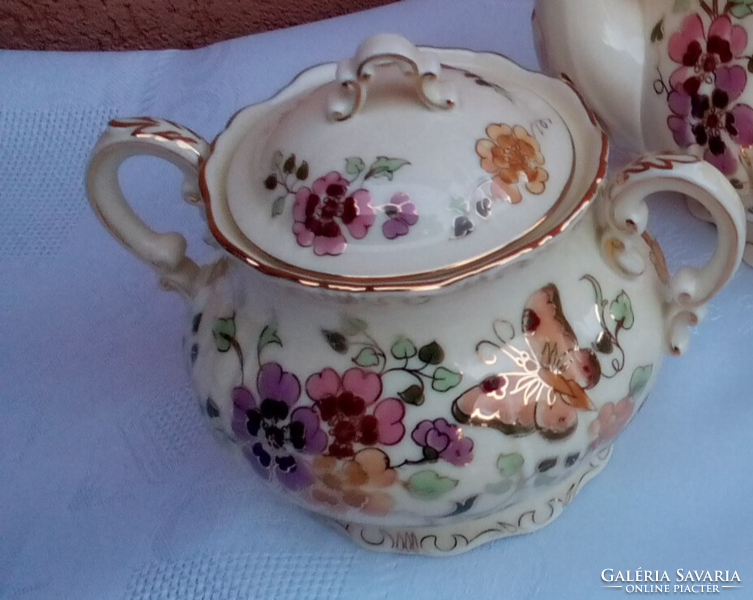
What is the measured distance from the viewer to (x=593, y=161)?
54 centimetres

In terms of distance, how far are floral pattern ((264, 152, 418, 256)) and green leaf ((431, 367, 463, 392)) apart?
93 millimetres

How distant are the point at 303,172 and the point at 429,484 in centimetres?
22

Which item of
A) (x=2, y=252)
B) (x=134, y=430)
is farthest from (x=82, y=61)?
(x=134, y=430)

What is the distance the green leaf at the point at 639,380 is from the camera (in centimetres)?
57

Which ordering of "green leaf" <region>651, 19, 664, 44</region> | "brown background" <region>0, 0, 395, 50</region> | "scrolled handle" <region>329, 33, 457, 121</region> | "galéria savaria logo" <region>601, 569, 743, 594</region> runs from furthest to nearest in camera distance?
"brown background" <region>0, 0, 395, 50</region> → "green leaf" <region>651, 19, 664, 44</region> → "galéria savaria logo" <region>601, 569, 743, 594</region> → "scrolled handle" <region>329, 33, 457, 121</region>

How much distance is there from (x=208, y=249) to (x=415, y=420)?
49 cm

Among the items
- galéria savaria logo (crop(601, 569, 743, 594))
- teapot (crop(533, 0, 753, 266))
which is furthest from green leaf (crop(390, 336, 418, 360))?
teapot (crop(533, 0, 753, 266))

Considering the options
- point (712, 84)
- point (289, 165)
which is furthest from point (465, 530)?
point (712, 84)

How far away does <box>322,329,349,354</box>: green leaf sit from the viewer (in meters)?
0.53

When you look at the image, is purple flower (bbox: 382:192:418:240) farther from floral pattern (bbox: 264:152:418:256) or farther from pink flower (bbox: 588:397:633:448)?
pink flower (bbox: 588:397:633:448)

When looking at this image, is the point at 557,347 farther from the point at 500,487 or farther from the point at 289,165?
the point at 289,165

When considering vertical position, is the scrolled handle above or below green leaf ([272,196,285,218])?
above

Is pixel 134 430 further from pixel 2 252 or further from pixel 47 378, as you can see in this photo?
pixel 2 252

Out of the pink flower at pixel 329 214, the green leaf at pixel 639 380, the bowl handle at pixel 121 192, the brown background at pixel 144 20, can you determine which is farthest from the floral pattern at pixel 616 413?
the brown background at pixel 144 20
